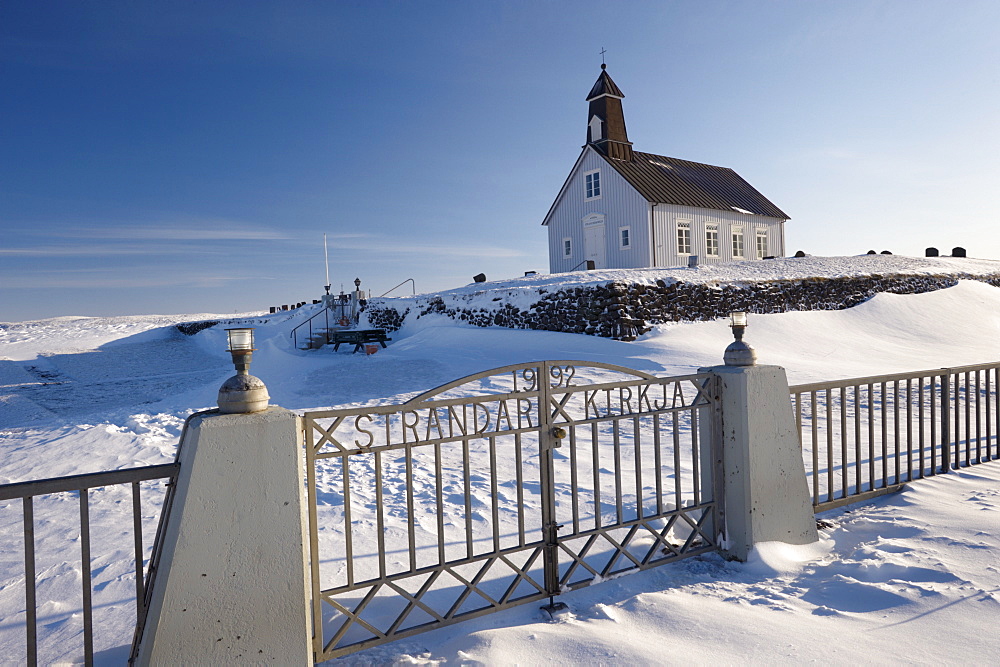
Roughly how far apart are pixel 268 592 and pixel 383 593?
126 cm

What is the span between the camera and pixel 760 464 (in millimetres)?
4125

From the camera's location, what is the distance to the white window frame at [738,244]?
93.2 ft

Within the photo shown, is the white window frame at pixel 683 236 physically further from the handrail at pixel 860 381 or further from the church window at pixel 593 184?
the handrail at pixel 860 381

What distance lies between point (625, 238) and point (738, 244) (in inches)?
263

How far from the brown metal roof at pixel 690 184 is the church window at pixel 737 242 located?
1.12m

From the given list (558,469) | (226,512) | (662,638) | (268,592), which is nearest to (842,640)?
(662,638)

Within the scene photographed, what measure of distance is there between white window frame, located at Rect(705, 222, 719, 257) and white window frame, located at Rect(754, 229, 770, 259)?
3.05 m

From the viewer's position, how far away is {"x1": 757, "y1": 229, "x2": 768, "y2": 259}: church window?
97.1ft

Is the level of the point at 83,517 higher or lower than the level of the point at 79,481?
lower

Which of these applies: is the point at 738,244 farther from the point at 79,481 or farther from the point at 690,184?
the point at 79,481

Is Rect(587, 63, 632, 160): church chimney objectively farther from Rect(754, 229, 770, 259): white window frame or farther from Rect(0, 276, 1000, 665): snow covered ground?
Rect(0, 276, 1000, 665): snow covered ground

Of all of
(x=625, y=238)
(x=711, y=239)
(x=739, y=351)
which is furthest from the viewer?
(x=711, y=239)

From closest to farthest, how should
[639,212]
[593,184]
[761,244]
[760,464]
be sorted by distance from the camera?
[760,464]
[639,212]
[593,184]
[761,244]

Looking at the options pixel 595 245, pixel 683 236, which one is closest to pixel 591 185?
pixel 595 245
